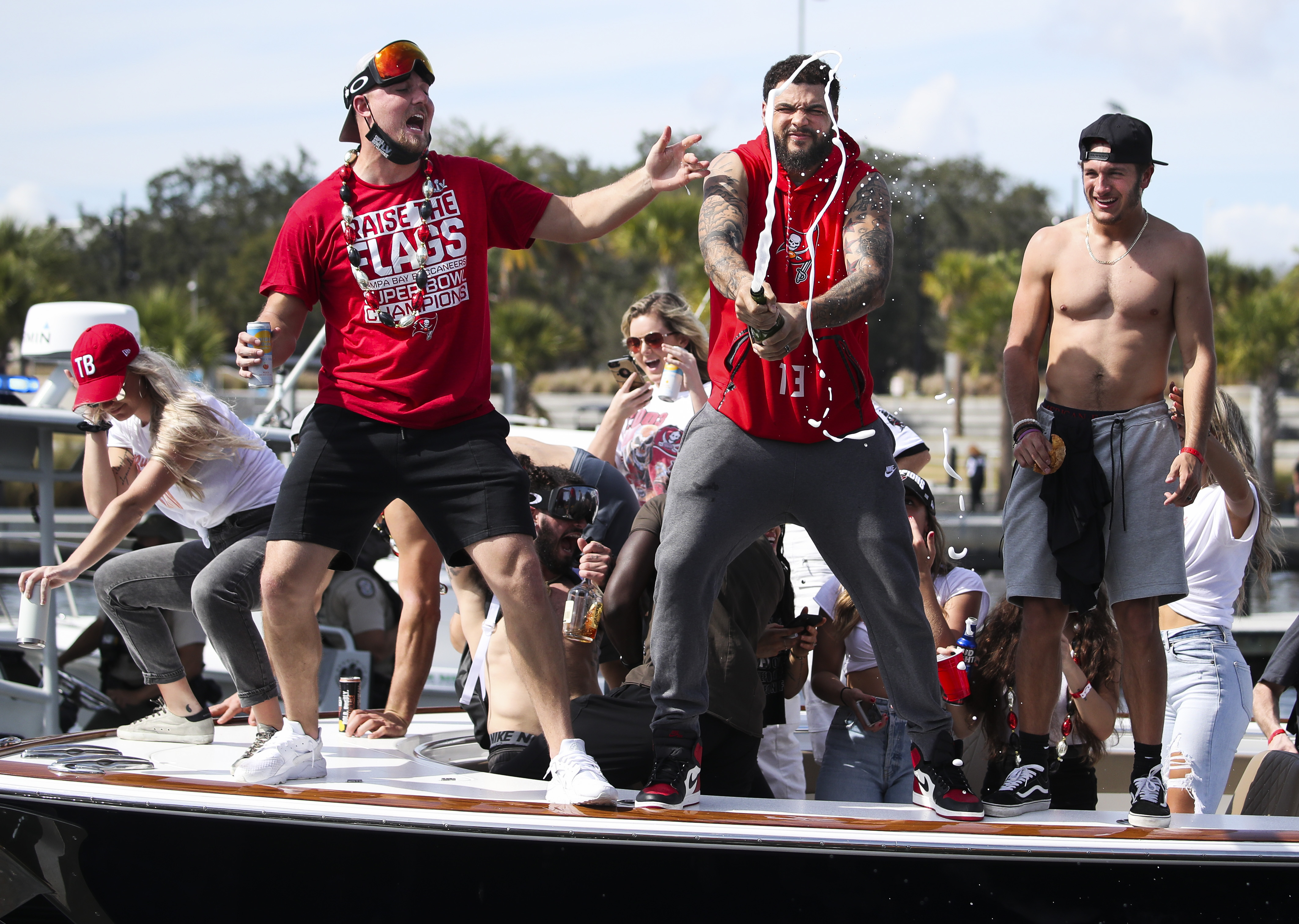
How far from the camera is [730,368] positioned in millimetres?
3266

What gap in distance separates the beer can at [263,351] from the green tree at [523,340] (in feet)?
86.7

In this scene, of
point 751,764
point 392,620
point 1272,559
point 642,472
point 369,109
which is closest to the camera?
point 369,109

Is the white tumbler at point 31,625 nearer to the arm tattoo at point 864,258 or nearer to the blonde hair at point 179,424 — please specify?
the blonde hair at point 179,424

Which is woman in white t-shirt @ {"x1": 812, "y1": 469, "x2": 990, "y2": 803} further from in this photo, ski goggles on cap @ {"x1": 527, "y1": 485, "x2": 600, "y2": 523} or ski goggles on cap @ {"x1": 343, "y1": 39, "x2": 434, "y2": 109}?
ski goggles on cap @ {"x1": 343, "y1": 39, "x2": 434, "y2": 109}

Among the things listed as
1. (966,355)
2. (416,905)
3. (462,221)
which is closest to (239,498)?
(462,221)

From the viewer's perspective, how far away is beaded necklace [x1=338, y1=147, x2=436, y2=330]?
3.39 meters

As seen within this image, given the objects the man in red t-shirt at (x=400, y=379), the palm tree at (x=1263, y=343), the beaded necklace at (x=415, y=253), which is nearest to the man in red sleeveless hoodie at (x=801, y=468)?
the man in red t-shirt at (x=400, y=379)

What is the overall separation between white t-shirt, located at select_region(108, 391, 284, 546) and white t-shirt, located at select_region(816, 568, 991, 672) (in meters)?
1.94

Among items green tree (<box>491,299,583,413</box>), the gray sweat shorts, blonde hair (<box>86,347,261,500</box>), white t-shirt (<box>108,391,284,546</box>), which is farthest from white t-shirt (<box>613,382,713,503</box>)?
green tree (<box>491,299,583,413</box>)

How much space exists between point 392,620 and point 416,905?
15.0ft

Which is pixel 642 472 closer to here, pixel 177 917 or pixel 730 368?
pixel 730 368

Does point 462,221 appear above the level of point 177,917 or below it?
above

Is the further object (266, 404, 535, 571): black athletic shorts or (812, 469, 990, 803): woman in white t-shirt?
(812, 469, 990, 803): woman in white t-shirt

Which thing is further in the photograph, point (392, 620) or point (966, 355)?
point (966, 355)
